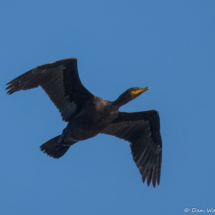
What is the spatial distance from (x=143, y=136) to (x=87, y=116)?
206 centimetres

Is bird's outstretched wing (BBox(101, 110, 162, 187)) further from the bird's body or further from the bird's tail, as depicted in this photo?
the bird's tail

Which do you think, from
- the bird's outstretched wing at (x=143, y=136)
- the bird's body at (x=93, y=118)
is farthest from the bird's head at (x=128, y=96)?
the bird's outstretched wing at (x=143, y=136)

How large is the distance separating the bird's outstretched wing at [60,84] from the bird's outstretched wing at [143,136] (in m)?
1.24

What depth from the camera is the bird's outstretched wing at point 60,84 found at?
10.9 metres

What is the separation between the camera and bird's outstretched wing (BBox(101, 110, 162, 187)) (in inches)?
456

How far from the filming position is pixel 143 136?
1188 centimetres

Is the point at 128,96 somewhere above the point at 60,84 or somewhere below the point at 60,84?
below

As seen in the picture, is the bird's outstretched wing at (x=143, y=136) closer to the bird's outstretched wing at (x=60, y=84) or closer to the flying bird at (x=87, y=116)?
the flying bird at (x=87, y=116)

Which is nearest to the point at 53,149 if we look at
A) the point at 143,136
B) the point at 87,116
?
the point at 87,116

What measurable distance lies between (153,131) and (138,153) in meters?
0.74

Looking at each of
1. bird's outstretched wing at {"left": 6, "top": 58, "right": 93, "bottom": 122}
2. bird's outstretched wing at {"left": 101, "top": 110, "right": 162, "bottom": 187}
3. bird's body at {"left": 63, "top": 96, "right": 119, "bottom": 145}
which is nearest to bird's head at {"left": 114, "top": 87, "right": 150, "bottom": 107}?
bird's body at {"left": 63, "top": 96, "right": 119, "bottom": 145}

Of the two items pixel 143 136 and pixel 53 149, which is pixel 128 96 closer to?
pixel 143 136

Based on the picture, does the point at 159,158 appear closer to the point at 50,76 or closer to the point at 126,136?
the point at 126,136

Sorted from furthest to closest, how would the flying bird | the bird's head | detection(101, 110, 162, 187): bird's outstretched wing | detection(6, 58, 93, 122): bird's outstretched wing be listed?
detection(101, 110, 162, 187): bird's outstretched wing
detection(6, 58, 93, 122): bird's outstretched wing
the flying bird
the bird's head
